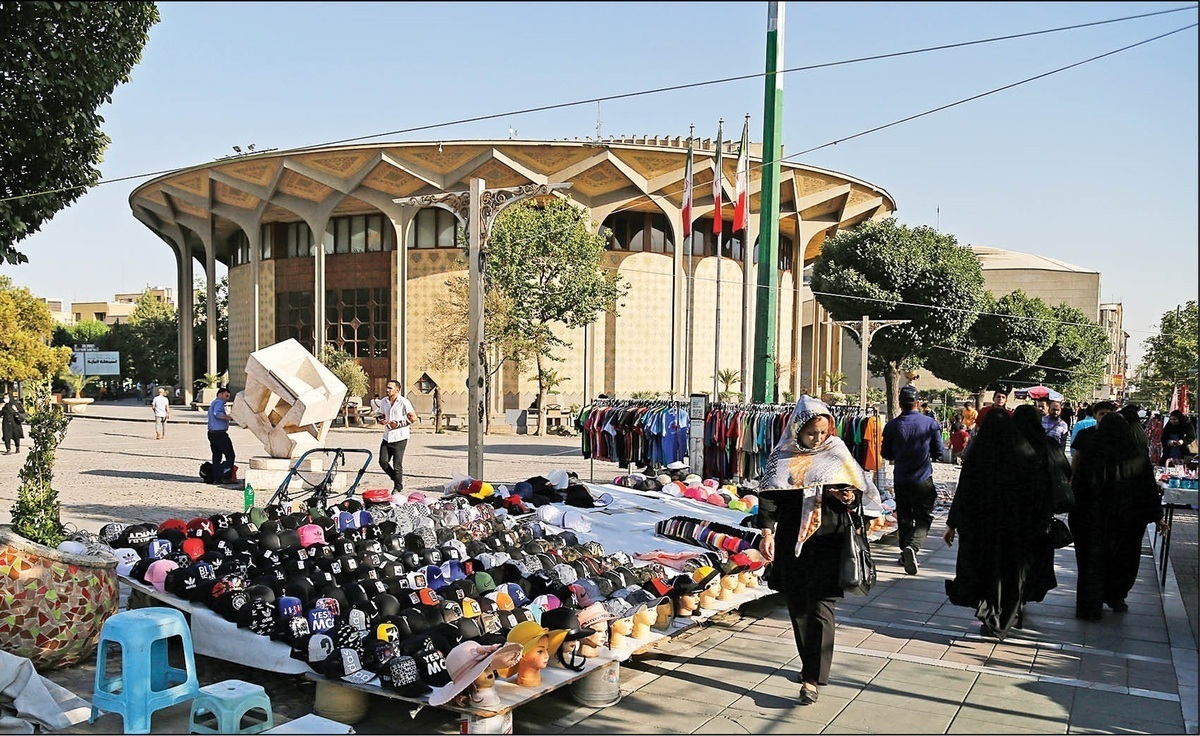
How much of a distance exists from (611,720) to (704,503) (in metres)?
4.86

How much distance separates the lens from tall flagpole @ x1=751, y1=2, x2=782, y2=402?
1309 centimetres

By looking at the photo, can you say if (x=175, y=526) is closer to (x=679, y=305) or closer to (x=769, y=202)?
(x=769, y=202)

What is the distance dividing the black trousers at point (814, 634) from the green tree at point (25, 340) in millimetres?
39630

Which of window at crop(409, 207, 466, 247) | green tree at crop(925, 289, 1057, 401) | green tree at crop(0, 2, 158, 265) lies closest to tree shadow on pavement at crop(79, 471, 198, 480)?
green tree at crop(0, 2, 158, 265)

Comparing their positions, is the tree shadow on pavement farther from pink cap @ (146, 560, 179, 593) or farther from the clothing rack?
pink cap @ (146, 560, 179, 593)

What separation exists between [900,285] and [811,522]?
31.6 meters

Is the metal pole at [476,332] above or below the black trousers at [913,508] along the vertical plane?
above

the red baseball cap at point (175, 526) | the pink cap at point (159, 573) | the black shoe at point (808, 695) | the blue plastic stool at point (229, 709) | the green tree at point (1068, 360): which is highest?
the green tree at point (1068, 360)

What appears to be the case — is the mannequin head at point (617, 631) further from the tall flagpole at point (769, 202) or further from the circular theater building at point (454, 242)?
the circular theater building at point (454, 242)

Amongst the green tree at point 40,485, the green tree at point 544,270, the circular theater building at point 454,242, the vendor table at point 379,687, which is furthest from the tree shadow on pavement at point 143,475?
the circular theater building at point 454,242

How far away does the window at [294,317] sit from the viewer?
149 feet

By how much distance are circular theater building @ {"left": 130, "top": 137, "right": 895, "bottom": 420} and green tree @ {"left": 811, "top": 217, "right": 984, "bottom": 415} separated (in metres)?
3.97

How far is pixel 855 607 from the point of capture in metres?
7.72

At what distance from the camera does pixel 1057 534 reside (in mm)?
7340
